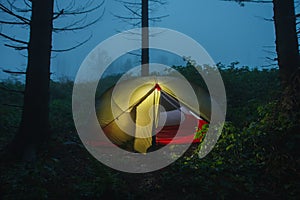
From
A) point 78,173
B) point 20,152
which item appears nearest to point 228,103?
point 78,173

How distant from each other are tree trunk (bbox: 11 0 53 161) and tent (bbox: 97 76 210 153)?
141cm

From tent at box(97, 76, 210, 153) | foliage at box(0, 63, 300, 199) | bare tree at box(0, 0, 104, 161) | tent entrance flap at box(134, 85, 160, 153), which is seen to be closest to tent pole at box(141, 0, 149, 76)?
tent at box(97, 76, 210, 153)

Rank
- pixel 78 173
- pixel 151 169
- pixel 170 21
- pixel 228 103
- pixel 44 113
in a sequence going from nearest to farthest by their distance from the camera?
pixel 78 173
pixel 151 169
pixel 44 113
pixel 228 103
pixel 170 21

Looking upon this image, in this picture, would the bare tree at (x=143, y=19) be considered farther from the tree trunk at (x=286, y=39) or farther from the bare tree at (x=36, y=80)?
the tree trunk at (x=286, y=39)

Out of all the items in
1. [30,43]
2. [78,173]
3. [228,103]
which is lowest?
[78,173]

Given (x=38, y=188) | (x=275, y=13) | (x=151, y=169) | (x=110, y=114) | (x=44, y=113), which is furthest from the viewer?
(x=110, y=114)

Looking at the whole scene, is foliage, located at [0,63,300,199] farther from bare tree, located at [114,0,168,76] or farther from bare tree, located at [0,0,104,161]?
bare tree, located at [114,0,168,76]

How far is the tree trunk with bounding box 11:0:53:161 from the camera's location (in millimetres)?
4833

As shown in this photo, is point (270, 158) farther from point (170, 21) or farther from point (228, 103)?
point (170, 21)

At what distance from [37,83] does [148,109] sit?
2601 mm

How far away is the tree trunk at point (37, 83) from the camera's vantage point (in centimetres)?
483

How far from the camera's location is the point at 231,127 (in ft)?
17.1

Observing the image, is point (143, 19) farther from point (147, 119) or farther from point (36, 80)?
point (36, 80)

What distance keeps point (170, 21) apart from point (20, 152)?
655 feet
